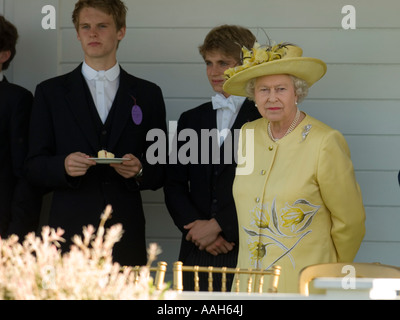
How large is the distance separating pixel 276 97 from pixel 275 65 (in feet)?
0.47

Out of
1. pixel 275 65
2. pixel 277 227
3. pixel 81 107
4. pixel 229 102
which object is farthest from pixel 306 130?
pixel 81 107

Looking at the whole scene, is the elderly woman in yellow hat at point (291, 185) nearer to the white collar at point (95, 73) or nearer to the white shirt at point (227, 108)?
the white shirt at point (227, 108)

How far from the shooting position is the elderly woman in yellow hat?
399 centimetres

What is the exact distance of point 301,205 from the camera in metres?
3.99

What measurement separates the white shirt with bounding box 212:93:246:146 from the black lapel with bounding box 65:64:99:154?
0.66 m

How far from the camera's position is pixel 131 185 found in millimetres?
4750

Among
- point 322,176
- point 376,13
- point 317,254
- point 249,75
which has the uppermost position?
point 376,13

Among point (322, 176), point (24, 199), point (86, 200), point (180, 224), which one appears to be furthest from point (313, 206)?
point (24, 199)

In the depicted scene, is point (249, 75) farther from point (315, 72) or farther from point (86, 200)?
point (86, 200)

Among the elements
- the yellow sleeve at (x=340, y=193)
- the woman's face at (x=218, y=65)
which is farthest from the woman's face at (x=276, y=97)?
the woman's face at (x=218, y=65)

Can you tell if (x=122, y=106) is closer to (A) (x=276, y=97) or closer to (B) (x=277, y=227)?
(A) (x=276, y=97)

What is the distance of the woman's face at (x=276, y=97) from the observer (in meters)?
4.11

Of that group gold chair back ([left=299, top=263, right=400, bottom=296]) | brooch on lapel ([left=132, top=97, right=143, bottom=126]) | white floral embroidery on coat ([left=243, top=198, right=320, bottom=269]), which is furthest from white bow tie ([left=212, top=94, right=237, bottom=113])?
gold chair back ([left=299, top=263, right=400, bottom=296])
